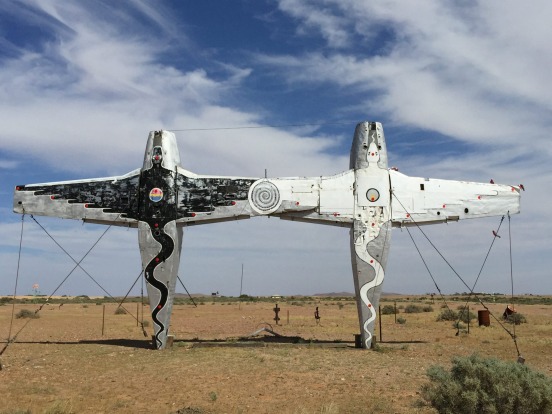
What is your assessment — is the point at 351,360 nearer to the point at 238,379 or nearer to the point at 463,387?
the point at 238,379

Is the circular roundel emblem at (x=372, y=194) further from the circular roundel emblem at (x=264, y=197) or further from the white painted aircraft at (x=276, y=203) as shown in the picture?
the circular roundel emblem at (x=264, y=197)

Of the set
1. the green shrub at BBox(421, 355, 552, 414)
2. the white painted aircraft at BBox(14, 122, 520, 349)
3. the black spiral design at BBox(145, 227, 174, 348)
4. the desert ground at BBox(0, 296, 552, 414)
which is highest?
the white painted aircraft at BBox(14, 122, 520, 349)

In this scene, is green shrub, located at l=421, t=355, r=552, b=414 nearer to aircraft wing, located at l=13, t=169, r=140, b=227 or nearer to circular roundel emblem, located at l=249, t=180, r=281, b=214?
circular roundel emblem, located at l=249, t=180, r=281, b=214

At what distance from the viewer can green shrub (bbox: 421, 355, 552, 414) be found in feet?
26.4

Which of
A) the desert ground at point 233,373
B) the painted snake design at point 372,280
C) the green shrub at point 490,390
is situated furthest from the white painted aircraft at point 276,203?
the green shrub at point 490,390

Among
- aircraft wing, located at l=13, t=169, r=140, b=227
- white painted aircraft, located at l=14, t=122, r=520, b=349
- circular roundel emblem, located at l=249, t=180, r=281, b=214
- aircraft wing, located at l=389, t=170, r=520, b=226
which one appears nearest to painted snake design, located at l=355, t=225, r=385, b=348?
white painted aircraft, located at l=14, t=122, r=520, b=349

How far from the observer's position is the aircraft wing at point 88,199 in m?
19.2

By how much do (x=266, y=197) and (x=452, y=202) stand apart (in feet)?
22.9

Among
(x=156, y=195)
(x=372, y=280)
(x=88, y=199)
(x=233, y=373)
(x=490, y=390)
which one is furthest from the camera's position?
(x=88, y=199)

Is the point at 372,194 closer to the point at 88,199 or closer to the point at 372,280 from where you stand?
the point at 372,280

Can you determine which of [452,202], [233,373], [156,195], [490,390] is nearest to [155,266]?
[156,195]

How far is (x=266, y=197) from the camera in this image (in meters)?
18.8

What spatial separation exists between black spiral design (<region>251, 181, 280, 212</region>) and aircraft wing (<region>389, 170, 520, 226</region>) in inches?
173

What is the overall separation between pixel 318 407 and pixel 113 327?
2129cm
